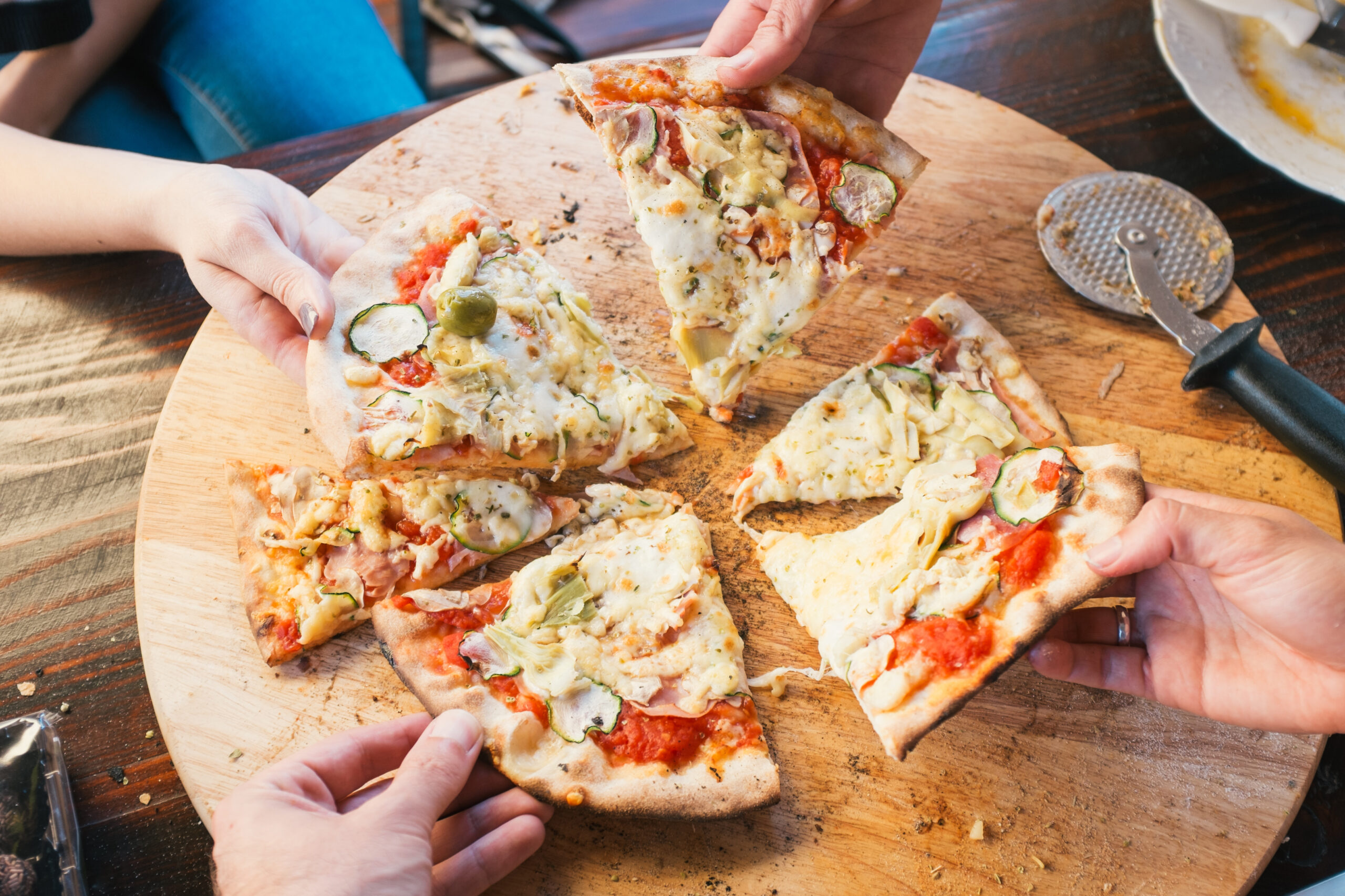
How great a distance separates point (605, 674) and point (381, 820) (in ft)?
3.65

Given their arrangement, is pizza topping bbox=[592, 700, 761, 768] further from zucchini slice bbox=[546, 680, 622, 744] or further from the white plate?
the white plate

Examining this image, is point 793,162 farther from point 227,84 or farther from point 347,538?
point 227,84

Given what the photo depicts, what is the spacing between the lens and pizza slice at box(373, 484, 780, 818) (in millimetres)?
3271

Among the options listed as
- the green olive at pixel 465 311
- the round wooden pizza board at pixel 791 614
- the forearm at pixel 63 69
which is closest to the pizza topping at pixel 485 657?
the round wooden pizza board at pixel 791 614

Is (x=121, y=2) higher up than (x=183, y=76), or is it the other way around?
(x=121, y=2)

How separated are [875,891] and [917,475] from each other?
1763 millimetres

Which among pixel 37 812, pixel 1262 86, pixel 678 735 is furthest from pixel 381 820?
pixel 1262 86

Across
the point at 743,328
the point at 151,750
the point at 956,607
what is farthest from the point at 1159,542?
the point at 151,750

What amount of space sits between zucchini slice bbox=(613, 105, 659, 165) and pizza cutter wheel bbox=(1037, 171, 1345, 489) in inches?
88.2

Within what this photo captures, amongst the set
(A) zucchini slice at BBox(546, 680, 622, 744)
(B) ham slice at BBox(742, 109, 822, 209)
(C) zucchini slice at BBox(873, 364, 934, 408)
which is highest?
(B) ham slice at BBox(742, 109, 822, 209)

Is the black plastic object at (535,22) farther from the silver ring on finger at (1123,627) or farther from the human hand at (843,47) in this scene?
the silver ring on finger at (1123,627)

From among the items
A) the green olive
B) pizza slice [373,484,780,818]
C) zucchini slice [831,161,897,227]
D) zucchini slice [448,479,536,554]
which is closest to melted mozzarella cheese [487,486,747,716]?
pizza slice [373,484,780,818]

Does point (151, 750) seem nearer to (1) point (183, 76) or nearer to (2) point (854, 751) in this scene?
(2) point (854, 751)

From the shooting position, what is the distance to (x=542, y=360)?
4.07 m
